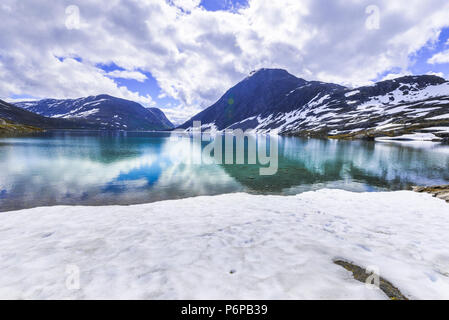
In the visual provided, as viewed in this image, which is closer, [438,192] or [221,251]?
[221,251]

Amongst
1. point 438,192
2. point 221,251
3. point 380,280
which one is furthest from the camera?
→ point 438,192

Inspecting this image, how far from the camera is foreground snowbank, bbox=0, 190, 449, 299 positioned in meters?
4.77

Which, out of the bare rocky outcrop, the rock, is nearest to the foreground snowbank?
the rock

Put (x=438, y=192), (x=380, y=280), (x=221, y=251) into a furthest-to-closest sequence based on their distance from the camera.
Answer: (x=438, y=192), (x=221, y=251), (x=380, y=280)

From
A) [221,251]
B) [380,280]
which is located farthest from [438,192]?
[221,251]

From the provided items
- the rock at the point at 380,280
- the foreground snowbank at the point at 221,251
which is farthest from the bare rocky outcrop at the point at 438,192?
the rock at the point at 380,280

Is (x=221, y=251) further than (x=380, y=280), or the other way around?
(x=221, y=251)

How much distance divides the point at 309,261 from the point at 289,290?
1734 mm

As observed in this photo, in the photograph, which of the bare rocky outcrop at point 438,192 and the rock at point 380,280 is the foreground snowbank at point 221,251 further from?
the bare rocky outcrop at point 438,192

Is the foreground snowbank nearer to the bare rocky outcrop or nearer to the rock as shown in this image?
the rock

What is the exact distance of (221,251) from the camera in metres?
6.68

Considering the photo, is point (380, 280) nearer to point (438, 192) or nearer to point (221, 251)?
point (221, 251)

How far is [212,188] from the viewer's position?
19906 mm
